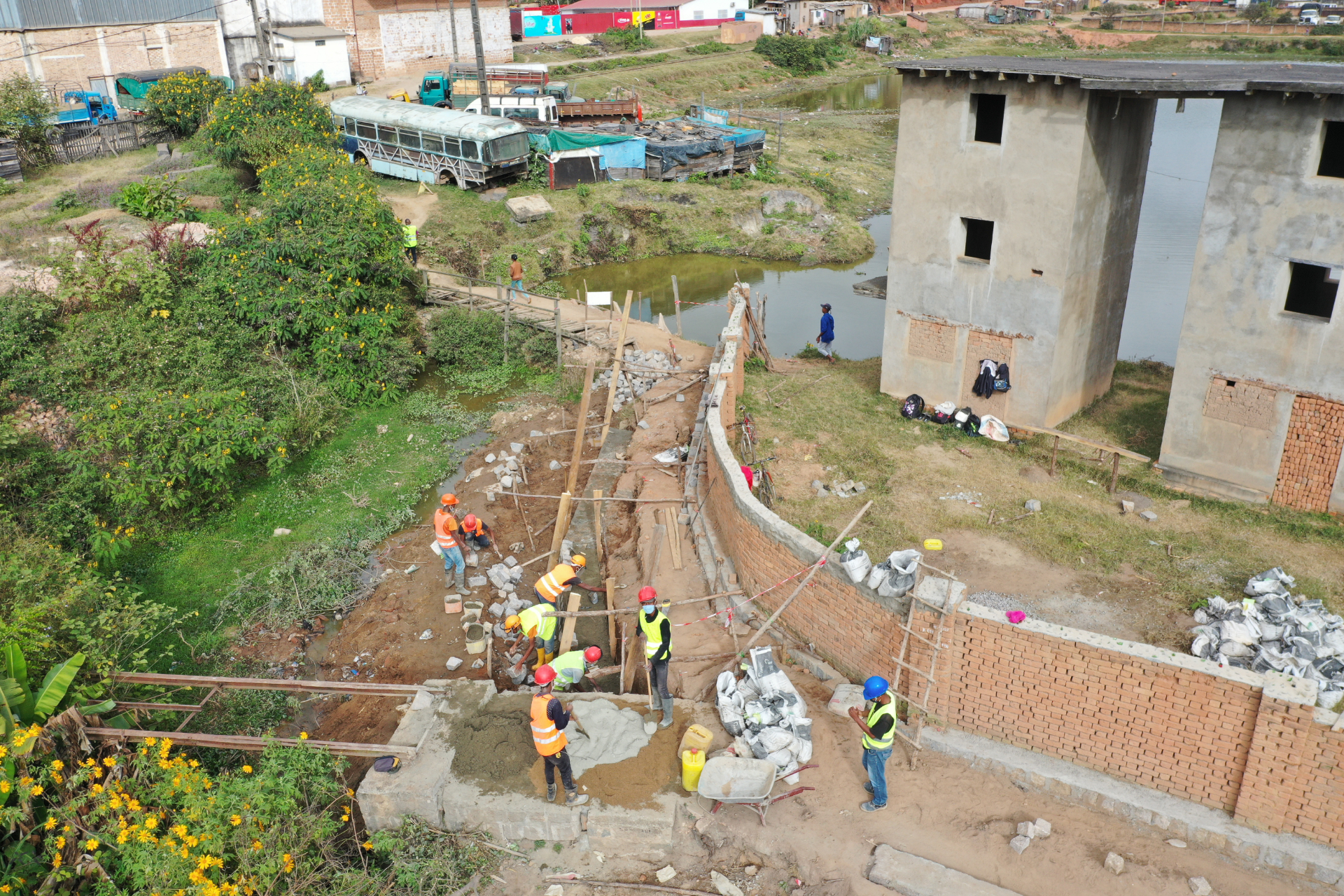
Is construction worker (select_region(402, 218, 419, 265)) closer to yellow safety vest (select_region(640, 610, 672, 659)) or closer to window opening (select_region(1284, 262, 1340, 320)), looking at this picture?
yellow safety vest (select_region(640, 610, 672, 659))

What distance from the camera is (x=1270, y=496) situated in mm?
14219

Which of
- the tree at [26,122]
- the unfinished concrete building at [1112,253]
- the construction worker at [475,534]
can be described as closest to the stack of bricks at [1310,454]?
the unfinished concrete building at [1112,253]

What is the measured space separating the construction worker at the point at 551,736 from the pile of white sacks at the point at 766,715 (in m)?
1.65

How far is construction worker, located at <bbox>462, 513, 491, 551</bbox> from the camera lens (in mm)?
14508

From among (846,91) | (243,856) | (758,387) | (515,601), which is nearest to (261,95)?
(758,387)

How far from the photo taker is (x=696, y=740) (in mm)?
9336

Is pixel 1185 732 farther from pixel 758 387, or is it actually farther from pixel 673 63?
pixel 673 63

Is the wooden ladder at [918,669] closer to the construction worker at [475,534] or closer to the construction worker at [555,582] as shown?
the construction worker at [555,582]

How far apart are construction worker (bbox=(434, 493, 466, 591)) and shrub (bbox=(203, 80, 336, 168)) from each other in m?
17.4

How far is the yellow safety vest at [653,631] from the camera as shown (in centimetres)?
980

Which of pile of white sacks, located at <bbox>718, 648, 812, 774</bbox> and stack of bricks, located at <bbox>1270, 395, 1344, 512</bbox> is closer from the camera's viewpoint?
pile of white sacks, located at <bbox>718, 648, 812, 774</bbox>

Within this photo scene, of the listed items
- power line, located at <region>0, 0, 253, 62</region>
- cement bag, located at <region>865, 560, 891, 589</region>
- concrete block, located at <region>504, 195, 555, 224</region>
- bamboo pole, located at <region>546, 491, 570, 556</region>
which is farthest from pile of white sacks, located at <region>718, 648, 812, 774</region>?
power line, located at <region>0, 0, 253, 62</region>

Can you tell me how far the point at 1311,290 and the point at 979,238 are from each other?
5.87 m

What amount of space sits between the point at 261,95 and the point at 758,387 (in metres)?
20.6
